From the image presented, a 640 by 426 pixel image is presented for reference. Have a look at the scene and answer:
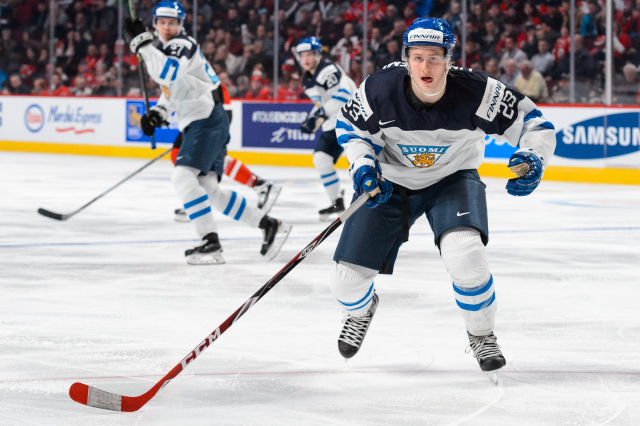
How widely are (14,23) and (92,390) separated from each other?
40.8 ft

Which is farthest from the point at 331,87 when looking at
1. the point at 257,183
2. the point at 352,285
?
the point at 352,285

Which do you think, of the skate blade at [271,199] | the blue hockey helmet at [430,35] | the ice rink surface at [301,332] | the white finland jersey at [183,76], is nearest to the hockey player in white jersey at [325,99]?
the skate blade at [271,199]

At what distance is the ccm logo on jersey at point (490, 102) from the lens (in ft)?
8.63

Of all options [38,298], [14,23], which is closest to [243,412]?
[38,298]

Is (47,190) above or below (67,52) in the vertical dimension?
below

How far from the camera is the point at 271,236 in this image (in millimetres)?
4879

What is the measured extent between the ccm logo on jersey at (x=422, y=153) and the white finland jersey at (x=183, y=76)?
223 centimetres

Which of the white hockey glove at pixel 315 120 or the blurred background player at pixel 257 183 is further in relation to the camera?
the white hockey glove at pixel 315 120

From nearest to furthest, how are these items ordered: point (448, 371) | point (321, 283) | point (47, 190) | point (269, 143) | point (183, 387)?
point (183, 387), point (448, 371), point (321, 283), point (47, 190), point (269, 143)

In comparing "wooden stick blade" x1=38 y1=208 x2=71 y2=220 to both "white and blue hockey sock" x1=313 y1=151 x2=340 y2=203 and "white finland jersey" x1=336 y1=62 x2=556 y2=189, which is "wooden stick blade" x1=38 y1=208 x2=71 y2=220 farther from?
"white finland jersey" x1=336 y1=62 x2=556 y2=189

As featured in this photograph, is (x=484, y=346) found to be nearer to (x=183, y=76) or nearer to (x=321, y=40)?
(x=183, y=76)

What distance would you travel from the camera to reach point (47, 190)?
826cm

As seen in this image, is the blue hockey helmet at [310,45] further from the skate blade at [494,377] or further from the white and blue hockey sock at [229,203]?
the skate blade at [494,377]

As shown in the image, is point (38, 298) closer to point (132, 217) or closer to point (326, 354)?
point (326, 354)
